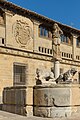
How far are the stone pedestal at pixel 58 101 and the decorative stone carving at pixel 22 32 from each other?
1715cm

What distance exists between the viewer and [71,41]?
47000mm

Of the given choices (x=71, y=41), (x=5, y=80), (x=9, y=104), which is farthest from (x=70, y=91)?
(x=71, y=41)

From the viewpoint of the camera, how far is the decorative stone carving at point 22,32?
114 ft

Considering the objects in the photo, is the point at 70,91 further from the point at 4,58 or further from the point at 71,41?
the point at 71,41

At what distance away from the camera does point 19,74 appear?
35.2m

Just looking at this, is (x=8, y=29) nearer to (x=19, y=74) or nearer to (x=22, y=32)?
(x=22, y=32)

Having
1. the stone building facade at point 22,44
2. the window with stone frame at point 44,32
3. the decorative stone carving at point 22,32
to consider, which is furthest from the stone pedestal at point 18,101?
the window with stone frame at point 44,32

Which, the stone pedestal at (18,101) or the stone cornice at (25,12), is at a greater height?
the stone cornice at (25,12)

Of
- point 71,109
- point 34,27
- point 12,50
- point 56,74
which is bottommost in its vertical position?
point 71,109

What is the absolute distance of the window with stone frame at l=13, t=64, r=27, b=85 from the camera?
1351 inches

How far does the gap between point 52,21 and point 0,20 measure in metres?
9.92

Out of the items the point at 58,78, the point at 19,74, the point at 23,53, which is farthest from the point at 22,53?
the point at 58,78

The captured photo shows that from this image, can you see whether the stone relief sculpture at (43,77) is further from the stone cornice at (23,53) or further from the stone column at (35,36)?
the stone column at (35,36)

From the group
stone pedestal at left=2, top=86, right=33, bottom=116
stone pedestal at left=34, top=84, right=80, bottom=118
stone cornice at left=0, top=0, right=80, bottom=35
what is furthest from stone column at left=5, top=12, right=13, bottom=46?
stone pedestal at left=34, top=84, right=80, bottom=118
